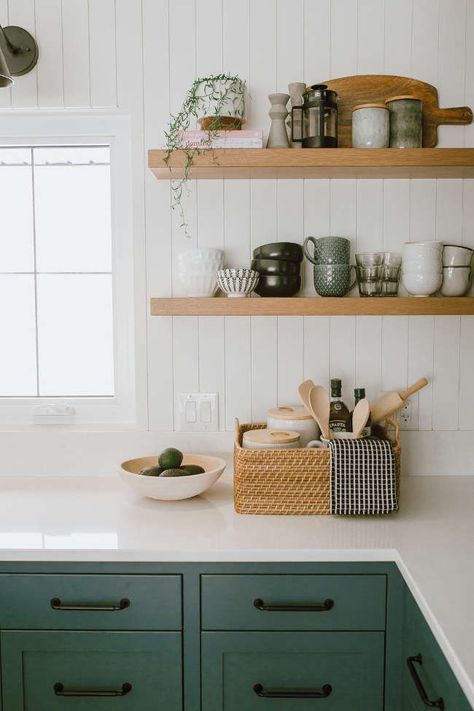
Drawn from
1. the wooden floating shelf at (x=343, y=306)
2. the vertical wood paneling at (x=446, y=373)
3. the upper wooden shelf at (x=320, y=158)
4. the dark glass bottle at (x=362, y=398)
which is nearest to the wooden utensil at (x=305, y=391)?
the dark glass bottle at (x=362, y=398)

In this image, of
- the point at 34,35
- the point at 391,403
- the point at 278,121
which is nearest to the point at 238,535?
the point at 391,403

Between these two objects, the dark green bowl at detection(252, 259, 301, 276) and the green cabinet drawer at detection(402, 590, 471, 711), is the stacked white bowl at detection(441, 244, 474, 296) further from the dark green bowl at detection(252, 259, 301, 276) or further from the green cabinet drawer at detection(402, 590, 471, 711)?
the green cabinet drawer at detection(402, 590, 471, 711)

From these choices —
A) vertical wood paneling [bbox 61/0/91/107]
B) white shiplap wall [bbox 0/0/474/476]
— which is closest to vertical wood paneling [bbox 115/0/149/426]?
→ white shiplap wall [bbox 0/0/474/476]

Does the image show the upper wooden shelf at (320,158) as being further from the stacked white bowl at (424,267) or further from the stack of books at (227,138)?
the stacked white bowl at (424,267)

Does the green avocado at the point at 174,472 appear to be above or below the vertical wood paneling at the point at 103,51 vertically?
below

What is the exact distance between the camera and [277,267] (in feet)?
6.89

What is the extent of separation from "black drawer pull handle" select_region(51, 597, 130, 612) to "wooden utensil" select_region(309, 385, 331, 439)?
746 millimetres

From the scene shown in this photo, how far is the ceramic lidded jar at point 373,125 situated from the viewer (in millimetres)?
2033

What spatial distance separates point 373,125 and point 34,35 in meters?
1.14

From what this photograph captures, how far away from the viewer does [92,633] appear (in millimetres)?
1643

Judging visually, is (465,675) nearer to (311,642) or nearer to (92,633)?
(311,642)

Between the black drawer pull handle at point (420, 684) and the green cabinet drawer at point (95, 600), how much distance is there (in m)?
0.54

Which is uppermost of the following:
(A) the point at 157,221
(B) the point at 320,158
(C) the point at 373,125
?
(C) the point at 373,125

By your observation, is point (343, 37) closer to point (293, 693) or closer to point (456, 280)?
point (456, 280)
